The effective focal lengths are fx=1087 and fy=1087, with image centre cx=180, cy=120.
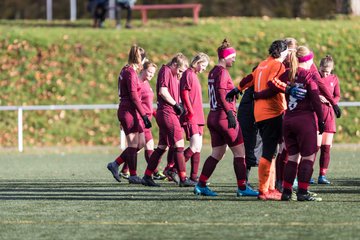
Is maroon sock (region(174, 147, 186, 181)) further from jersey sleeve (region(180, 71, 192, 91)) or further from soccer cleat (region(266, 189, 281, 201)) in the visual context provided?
soccer cleat (region(266, 189, 281, 201))

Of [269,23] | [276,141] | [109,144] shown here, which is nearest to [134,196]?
[276,141]

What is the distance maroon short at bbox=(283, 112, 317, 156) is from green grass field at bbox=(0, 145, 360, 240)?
2.03ft

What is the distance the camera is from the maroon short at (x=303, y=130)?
39.1 feet

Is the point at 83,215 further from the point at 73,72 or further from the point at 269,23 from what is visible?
the point at 269,23

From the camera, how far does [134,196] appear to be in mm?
13305

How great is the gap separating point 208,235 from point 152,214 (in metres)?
1.78

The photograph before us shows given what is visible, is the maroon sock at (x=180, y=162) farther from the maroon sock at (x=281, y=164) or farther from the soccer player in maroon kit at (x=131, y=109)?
the maroon sock at (x=281, y=164)

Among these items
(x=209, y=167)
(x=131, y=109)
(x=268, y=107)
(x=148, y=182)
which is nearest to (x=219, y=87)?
(x=268, y=107)

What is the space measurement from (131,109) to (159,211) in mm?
3989

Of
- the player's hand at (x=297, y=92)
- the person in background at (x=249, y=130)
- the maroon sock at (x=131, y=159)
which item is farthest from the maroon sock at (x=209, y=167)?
the maroon sock at (x=131, y=159)

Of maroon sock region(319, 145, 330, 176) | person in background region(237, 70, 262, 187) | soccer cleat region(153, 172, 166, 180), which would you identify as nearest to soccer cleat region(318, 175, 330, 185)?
maroon sock region(319, 145, 330, 176)

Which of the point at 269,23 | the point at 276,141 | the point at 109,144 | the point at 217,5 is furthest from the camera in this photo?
the point at 217,5

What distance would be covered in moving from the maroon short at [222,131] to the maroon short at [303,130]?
2.99ft

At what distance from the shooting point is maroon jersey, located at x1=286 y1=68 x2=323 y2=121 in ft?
38.6
